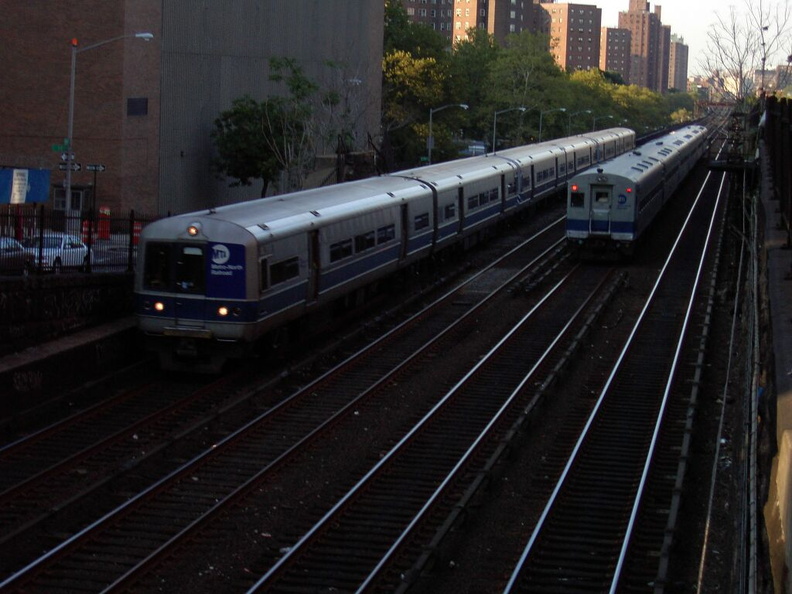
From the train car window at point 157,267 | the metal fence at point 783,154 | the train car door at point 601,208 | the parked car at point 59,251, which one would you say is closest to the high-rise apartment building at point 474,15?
the metal fence at point 783,154

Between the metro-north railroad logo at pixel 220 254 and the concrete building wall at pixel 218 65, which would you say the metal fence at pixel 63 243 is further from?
the concrete building wall at pixel 218 65

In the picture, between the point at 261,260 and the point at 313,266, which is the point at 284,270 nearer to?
the point at 261,260

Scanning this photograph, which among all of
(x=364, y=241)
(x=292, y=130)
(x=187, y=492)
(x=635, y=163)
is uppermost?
(x=292, y=130)

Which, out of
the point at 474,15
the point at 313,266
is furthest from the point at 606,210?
the point at 474,15

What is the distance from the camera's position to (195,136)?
50500 mm

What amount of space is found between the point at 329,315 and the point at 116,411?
680 centimetres

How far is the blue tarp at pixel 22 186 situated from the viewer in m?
19.4

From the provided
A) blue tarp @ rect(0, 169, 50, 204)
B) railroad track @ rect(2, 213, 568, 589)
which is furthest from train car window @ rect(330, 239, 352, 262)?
blue tarp @ rect(0, 169, 50, 204)

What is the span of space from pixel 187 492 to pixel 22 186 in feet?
26.8

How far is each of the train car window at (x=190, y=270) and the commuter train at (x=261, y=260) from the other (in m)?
0.02

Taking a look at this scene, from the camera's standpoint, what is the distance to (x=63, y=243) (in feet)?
66.6

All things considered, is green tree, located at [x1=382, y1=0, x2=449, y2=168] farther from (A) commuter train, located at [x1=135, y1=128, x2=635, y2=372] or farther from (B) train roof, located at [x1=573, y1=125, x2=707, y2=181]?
(A) commuter train, located at [x1=135, y1=128, x2=635, y2=372]

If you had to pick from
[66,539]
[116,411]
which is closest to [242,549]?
[66,539]

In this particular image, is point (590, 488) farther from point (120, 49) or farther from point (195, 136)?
point (195, 136)
